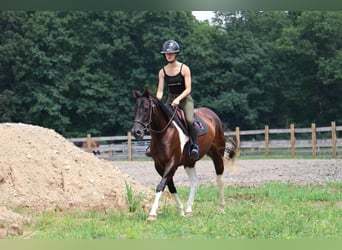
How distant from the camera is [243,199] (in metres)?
9.31

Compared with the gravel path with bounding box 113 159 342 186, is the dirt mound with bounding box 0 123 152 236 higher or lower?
higher

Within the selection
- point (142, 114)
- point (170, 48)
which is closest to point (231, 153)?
point (170, 48)

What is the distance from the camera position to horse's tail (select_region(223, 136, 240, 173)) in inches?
355

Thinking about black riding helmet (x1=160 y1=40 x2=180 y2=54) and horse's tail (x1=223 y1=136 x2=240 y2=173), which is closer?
black riding helmet (x1=160 y1=40 x2=180 y2=54)

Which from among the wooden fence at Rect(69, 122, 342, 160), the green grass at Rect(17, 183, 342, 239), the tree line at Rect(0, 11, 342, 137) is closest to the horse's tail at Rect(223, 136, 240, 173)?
the green grass at Rect(17, 183, 342, 239)

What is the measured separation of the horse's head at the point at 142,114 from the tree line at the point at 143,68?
95.1ft

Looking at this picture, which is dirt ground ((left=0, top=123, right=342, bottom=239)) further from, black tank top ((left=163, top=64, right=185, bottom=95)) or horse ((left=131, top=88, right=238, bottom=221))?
black tank top ((left=163, top=64, right=185, bottom=95))

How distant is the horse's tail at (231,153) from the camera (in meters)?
9.01

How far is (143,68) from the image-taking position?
127ft

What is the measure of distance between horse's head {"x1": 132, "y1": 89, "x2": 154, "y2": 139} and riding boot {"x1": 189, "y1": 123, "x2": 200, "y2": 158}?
0.81 m

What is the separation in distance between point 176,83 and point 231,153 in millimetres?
2405

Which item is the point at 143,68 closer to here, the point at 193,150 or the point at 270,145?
the point at 270,145

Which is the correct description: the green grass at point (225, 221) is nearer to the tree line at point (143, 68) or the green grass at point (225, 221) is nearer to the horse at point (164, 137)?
the horse at point (164, 137)

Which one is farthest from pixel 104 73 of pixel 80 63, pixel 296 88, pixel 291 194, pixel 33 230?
pixel 33 230
